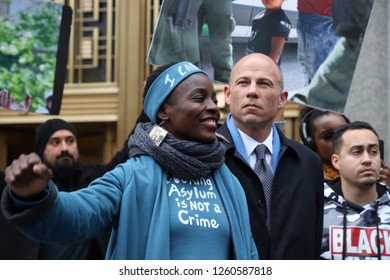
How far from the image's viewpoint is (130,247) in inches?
110

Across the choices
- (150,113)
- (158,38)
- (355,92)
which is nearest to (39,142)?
(158,38)

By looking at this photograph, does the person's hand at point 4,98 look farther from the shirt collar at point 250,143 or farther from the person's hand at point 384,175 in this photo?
the person's hand at point 384,175

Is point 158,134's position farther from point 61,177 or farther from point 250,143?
point 61,177

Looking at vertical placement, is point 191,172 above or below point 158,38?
below

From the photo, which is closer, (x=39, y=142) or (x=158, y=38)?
(x=158, y=38)

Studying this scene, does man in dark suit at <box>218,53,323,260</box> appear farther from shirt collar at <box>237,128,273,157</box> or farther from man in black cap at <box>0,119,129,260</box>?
man in black cap at <box>0,119,129,260</box>

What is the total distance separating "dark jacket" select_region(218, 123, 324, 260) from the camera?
369 cm

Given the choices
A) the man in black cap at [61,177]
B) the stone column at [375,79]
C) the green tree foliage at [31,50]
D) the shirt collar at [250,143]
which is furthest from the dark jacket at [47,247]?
the stone column at [375,79]

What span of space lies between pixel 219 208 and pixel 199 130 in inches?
10.6

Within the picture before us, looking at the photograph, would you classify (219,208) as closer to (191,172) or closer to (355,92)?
(191,172)

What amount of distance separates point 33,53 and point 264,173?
215 centimetres

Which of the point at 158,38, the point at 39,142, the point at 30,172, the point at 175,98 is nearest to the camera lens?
the point at 30,172

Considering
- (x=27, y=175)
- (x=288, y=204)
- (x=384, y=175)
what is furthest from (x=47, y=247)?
(x=27, y=175)

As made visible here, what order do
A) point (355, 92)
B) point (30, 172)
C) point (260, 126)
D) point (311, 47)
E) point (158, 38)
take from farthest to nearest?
point (355, 92) → point (311, 47) → point (158, 38) → point (260, 126) → point (30, 172)
